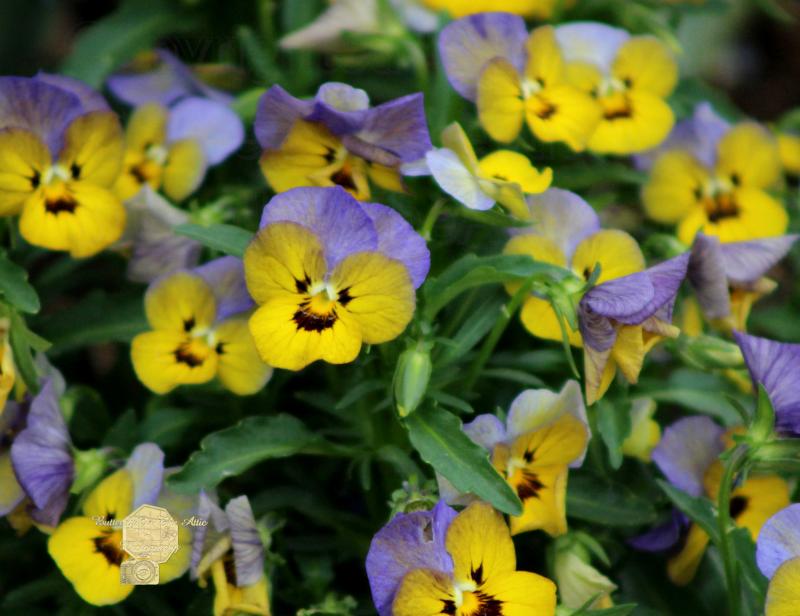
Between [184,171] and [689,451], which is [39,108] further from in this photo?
[689,451]

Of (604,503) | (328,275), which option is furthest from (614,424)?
(328,275)

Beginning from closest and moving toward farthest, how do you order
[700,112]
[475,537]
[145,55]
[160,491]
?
[475,537], [160,491], [700,112], [145,55]

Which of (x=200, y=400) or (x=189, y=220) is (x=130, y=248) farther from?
(x=200, y=400)

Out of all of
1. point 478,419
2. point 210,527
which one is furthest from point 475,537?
point 210,527

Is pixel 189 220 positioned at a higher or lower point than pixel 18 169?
lower

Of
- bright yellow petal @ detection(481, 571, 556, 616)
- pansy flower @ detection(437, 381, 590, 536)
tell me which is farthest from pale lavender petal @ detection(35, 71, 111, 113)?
bright yellow petal @ detection(481, 571, 556, 616)

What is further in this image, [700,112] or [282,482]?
[700,112]
